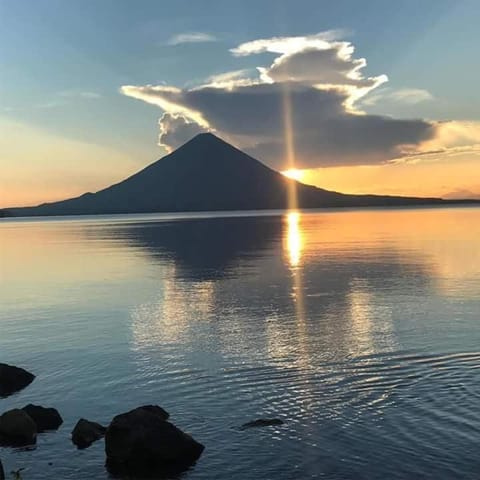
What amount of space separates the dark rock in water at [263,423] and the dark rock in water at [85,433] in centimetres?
360

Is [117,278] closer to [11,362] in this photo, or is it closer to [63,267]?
[63,267]

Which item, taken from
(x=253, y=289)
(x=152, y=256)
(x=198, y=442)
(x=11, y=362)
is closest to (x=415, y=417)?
(x=198, y=442)

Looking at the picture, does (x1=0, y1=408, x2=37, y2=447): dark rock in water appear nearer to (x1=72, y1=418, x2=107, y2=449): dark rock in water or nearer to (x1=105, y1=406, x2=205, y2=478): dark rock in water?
(x1=72, y1=418, x2=107, y2=449): dark rock in water

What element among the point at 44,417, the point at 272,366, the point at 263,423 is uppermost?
the point at 44,417

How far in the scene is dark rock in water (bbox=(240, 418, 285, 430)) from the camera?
1610 cm

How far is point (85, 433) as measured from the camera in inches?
615

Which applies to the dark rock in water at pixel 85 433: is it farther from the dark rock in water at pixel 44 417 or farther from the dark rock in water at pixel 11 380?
the dark rock in water at pixel 11 380

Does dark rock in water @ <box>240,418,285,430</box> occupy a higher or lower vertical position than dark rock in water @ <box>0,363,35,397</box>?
lower

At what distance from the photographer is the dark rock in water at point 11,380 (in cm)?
2023

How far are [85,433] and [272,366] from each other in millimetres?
7882

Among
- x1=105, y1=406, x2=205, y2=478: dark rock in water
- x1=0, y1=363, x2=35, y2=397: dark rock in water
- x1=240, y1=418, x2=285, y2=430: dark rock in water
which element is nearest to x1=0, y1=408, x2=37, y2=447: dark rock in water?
x1=105, y1=406, x2=205, y2=478: dark rock in water

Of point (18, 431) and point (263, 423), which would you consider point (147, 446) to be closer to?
point (263, 423)

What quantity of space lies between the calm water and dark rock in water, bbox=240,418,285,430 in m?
0.24

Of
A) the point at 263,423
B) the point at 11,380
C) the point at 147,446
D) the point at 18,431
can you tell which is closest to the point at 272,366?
the point at 263,423
